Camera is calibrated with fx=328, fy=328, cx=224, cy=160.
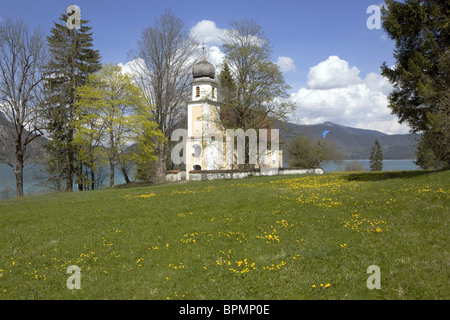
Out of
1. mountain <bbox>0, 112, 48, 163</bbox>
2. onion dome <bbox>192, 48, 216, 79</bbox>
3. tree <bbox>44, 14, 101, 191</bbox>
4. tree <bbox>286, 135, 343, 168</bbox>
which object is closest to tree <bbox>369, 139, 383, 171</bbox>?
tree <bbox>286, 135, 343, 168</bbox>

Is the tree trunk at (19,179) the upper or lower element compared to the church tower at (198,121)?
lower

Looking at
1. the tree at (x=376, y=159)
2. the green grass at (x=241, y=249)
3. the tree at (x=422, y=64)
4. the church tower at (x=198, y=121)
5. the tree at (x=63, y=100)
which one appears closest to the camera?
the green grass at (x=241, y=249)

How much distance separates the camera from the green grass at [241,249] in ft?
21.6

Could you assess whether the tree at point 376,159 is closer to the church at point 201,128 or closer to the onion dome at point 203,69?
the church at point 201,128

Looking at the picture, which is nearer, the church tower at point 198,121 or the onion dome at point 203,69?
the church tower at point 198,121

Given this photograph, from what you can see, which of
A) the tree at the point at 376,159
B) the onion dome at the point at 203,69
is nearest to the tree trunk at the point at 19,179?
the onion dome at the point at 203,69

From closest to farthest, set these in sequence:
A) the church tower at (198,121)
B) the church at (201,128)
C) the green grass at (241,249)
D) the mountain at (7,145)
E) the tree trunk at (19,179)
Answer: the green grass at (241,249)
the mountain at (7,145)
the tree trunk at (19,179)
the church at (201,128)
the church tower at (198,121)

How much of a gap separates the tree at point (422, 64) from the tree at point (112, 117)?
2105 centimetres

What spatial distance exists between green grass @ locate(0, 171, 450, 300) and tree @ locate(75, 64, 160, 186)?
54.7 feet

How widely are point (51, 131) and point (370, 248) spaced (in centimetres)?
3141

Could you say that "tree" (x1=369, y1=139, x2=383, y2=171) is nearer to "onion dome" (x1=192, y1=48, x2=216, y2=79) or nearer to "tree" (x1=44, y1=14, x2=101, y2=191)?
"onion dome" (x1=192, y1=48, x2=216, y2=79)

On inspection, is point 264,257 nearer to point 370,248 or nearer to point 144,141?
point 370,248
